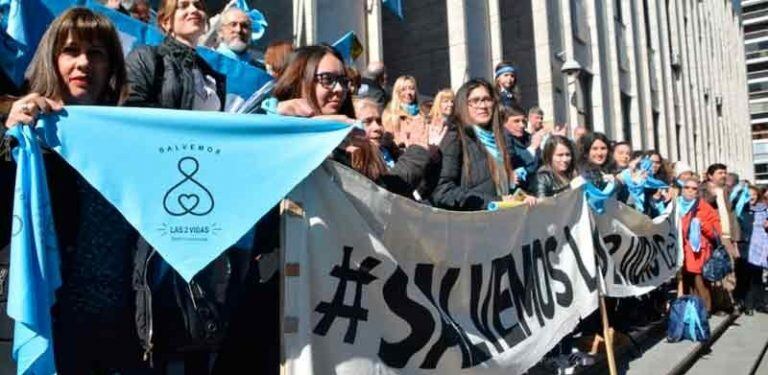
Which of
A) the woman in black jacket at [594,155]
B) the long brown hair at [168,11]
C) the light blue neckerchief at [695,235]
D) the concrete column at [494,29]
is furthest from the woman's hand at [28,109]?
the concrete column at [494,29]

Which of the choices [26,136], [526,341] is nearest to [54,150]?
[26,136]

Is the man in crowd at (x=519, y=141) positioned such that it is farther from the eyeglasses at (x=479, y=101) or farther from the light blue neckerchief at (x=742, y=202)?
the light blue neckerchief at (x=742, y=202)

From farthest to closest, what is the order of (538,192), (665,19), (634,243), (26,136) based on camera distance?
(665,19) → (634,243) → (538,192) → (26,136)

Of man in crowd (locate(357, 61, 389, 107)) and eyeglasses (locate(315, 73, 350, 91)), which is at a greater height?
man in crowd (locate(357, 61, 389, 107))

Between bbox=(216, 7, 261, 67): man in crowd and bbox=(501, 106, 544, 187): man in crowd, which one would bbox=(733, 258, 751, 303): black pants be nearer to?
bbox=(501, 106, 544, 187): man in crowd

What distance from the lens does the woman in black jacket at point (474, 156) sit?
393 centimetres

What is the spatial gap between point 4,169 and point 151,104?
0.57m

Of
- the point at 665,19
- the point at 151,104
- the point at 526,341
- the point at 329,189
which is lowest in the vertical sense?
the point at 526,341

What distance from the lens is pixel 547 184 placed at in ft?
16.7

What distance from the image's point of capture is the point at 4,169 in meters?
2.11

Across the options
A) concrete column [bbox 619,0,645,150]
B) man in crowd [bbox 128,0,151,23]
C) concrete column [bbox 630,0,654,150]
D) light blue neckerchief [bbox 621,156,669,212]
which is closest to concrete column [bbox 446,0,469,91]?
light blue neckerchief [bbox 621,156,669,212]

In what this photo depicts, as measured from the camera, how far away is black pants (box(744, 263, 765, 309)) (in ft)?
31.0

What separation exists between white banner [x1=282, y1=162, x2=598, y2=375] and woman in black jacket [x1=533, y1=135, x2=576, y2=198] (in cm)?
108

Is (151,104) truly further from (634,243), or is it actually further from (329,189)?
(634,243)
